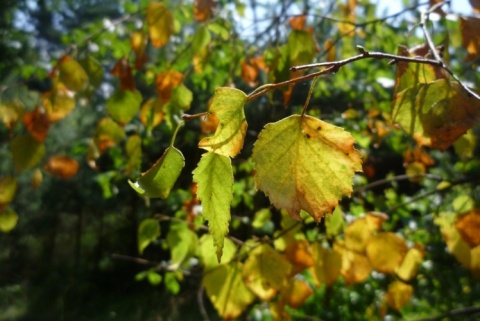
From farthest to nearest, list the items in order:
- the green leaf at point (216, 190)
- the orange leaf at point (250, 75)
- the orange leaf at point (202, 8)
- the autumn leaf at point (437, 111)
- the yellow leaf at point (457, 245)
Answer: the orange leaf at point (250, 75) < the orange leaf at point (202, 8) < the yellow leaf at point (457, 245) < the autumn leaf at point (437, 111) < the green leaf at point (216, 190)

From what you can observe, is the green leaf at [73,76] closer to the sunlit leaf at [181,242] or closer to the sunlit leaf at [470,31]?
the sunlit leaf at [181,242]

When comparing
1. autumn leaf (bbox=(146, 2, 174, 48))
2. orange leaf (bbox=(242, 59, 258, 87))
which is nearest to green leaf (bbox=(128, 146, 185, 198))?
autumn leaf (bbox=(146, 2, 174, 48))

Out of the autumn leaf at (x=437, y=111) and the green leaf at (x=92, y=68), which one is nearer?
the autumn leaf at (x=437, y=111)

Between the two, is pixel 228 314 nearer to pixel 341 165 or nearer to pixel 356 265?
pixel 356 265

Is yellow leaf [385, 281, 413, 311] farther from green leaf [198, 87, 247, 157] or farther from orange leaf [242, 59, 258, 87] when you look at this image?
green leaf [198, 87, 247, 157]

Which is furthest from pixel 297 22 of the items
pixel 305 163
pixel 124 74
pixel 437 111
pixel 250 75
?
pixel 305 163

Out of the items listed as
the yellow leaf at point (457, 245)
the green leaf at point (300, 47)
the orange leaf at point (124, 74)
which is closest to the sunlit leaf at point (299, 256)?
the yellow leaf at point (457, 245)
